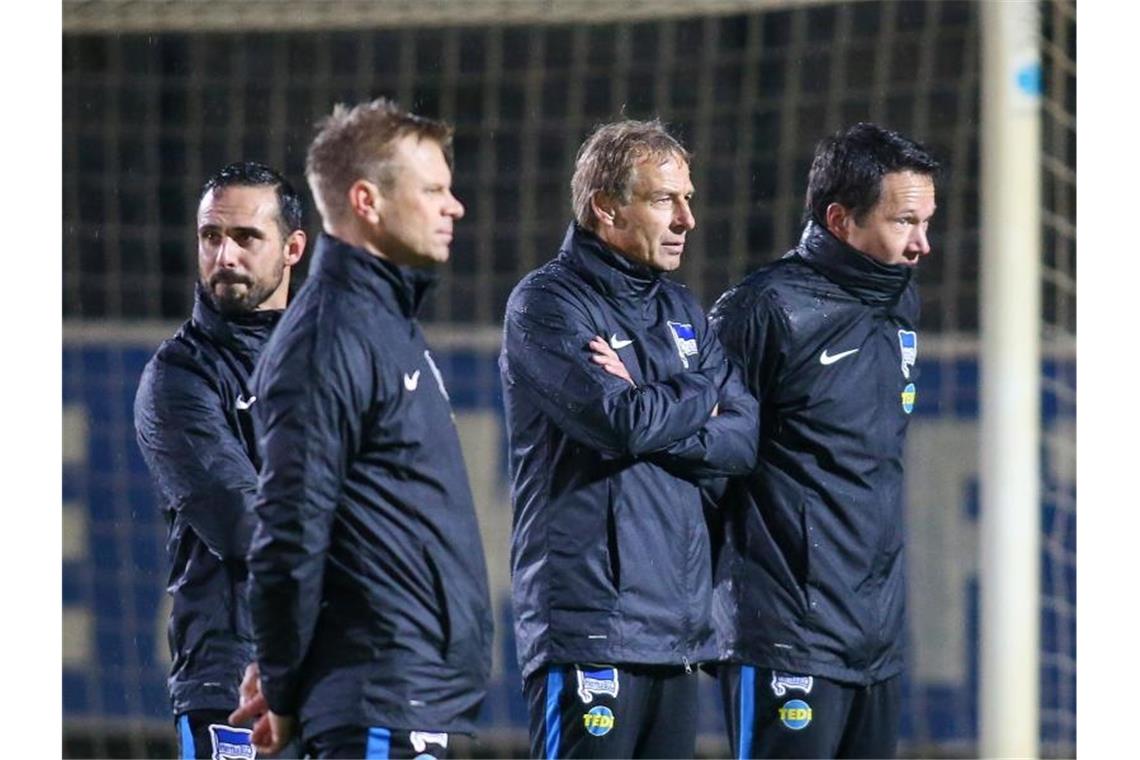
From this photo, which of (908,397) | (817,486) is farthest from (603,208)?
(908,397)

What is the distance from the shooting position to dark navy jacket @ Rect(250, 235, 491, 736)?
2.60 metres

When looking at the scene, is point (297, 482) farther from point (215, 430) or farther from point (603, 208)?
point (603, 208)

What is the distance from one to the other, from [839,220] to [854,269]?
11 cm

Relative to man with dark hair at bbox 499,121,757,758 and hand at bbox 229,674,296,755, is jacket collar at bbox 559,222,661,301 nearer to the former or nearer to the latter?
man with dark hair at bbox 499,121,757,758

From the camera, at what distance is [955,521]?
20.2 feet

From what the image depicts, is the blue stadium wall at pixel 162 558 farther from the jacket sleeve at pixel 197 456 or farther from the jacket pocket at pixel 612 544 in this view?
the jacket pocket at pixel 612 544

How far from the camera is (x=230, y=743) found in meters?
3.31

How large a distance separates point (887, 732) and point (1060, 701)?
225cm

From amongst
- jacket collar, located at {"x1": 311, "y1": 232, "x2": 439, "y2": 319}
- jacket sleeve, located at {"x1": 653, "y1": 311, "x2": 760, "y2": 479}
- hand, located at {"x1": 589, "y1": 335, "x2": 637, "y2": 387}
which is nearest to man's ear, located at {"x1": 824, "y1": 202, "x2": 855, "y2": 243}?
jacket sleeve, located at {"x1": 653, "y1": 311, "x2": 760, "y2": 479}

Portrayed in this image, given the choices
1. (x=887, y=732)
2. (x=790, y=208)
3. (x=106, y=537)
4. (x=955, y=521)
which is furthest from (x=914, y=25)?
(x=887, y=732)

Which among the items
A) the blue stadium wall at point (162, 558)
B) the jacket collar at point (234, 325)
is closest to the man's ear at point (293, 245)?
the jacket collar at point (234, 325)

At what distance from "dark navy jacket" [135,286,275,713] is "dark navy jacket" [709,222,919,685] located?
90cm

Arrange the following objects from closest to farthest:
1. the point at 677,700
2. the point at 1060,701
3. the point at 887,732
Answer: the point at 677,700 → the point at 887,732 → the point at 1060,701
